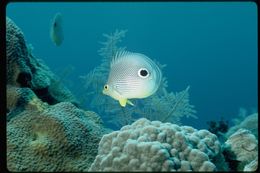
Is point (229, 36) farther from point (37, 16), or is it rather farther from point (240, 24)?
point (37, 16)

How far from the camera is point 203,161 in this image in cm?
263

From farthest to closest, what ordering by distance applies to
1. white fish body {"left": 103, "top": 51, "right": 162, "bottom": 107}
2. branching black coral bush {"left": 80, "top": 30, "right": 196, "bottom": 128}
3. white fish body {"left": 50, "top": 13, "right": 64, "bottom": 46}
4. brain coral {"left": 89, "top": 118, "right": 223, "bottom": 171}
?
branching black coral bush {"left": 80, "top": 30, "right": 196, "bottom": 128}, white fish body {"left": 50, "top": 13, "right": 64, "bottom": 46}, white fish body {"left": 103, "top": 51, "right": 162, "bottom": 107}, brain coral {"left": 89, "top": 118, "right": 223, "bottom": 171}

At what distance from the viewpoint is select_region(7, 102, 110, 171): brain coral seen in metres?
2.97

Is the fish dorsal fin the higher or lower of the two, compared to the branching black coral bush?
higher

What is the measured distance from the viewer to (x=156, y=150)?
2.45 metres

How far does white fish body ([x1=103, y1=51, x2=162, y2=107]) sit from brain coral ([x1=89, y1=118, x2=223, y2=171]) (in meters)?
0.36

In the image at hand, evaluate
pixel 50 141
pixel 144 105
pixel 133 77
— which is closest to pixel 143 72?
pixel 133 77

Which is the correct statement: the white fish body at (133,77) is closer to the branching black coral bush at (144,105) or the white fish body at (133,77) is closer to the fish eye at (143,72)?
the fish eye at (143,72)

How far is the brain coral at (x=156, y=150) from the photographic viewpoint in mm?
2422

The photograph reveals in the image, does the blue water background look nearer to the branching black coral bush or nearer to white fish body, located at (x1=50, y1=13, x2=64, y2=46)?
the branching black coral bush

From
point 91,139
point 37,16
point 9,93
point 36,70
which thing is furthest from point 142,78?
point 37,16

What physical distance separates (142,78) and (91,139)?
1.06 m

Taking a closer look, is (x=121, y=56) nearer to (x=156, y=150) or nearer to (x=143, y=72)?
(x=143, y=72)

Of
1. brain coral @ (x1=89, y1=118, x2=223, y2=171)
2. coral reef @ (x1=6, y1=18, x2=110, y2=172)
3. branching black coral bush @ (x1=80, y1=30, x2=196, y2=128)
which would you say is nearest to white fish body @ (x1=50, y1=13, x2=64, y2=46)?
branching black coral bush @ (x1=80, y1=30, x2=196, y2=128)
